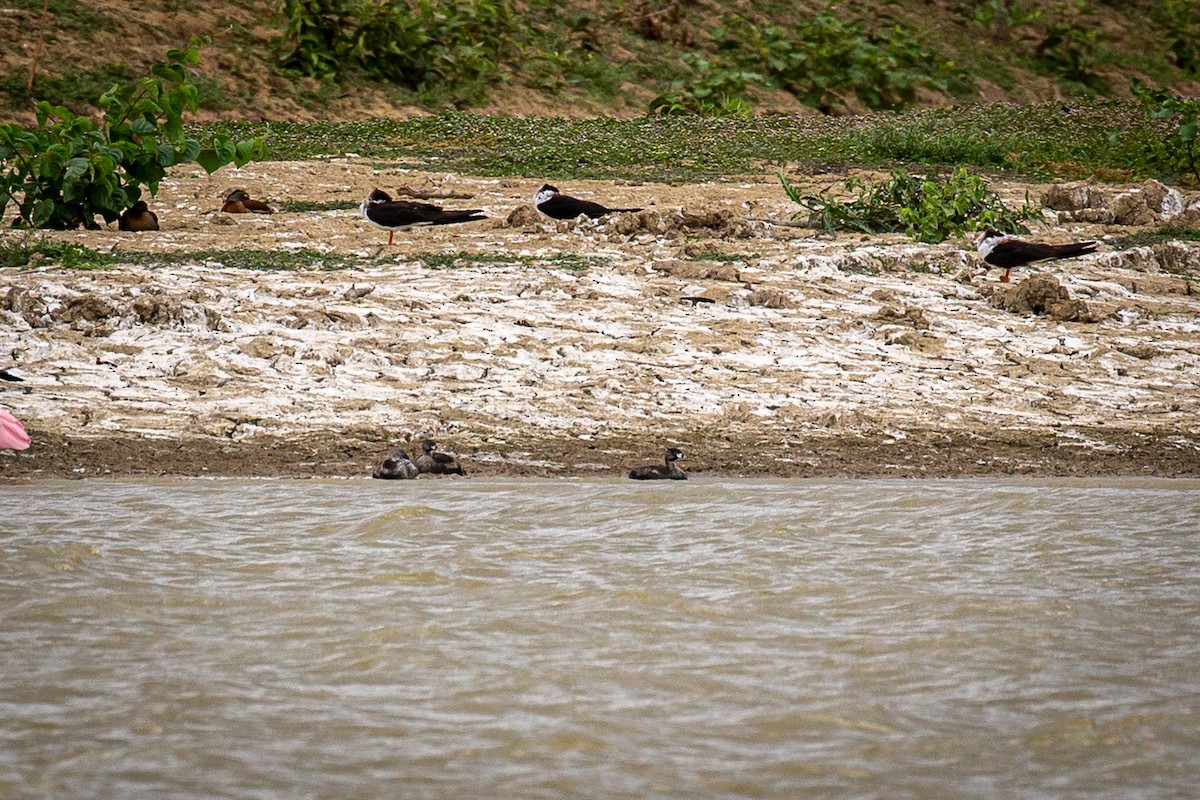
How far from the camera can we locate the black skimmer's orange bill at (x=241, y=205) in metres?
9.78

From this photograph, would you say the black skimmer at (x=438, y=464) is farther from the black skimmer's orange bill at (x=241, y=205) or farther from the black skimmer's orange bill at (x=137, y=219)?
the black skimmer's orange bill at (x=241, y=205)

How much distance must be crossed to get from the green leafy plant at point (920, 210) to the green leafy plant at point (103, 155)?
380 cm

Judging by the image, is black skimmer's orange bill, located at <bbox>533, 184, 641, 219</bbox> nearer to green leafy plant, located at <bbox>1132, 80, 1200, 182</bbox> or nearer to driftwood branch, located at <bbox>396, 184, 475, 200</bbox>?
driftwood branch, located at <bbox>396, 184, 475, 200</bbox>

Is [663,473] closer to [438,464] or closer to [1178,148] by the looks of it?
[438,464]

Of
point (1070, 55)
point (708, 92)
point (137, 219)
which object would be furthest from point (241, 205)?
point (1070, 55)

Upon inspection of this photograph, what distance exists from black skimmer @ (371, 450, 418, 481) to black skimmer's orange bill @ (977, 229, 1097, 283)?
422 centimetres

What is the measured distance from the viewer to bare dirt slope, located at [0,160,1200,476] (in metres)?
6.52

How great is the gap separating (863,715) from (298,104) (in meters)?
12.6

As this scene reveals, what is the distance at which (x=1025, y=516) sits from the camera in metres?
5.68

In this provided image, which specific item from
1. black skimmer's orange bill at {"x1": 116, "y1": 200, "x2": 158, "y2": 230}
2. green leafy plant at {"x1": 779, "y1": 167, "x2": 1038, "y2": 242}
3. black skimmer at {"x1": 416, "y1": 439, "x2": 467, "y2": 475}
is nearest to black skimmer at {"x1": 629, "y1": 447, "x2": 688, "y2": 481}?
black skimmer at {"x1": 416, "y1": 439, "x2": 467, "y2": 475}

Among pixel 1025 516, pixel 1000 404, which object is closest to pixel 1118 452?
pixel 1000 404

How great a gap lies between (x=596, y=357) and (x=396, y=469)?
165cm

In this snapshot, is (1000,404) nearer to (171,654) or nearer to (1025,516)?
(1025,516)

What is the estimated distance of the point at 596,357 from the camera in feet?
24.2
